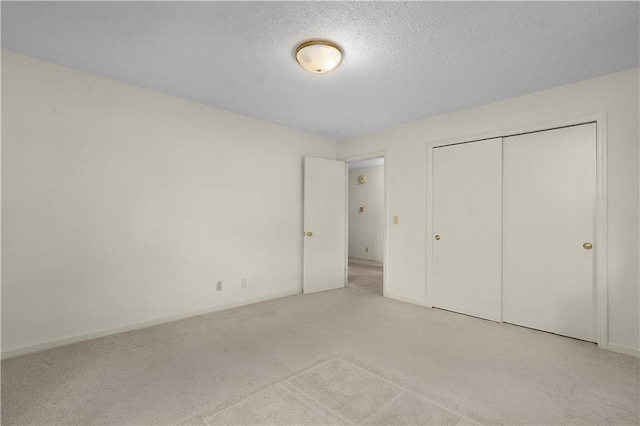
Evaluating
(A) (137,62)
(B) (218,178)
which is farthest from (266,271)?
(A) (137,62)

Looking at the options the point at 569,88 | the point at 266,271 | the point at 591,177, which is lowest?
the point at 266,271

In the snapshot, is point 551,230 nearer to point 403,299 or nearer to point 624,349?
point 624,349

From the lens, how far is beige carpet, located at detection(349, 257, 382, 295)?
4.96 m

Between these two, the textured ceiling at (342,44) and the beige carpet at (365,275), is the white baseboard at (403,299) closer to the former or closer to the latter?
the beige carpet at (365,275)

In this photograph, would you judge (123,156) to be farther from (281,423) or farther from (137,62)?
(281,423)

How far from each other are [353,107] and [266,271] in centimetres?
239

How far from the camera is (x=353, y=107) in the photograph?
11.7 feet

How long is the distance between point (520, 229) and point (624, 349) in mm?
1257

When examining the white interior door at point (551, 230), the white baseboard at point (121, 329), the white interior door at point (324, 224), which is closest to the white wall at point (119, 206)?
the white baseboard at point (121, 329)

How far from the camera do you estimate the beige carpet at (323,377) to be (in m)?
1.75

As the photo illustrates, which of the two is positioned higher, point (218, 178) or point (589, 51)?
point (589, 51)

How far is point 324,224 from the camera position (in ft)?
15.4

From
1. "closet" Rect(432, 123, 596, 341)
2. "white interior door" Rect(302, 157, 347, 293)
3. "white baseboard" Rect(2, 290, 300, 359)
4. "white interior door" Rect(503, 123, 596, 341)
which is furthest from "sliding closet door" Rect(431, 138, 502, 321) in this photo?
"white baseboard" Rect(2, 290, 300, 359)

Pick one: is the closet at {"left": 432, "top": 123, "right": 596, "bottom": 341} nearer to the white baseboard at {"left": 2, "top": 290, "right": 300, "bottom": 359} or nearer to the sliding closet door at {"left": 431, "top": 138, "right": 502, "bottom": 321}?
the sliding closet door at {"left": 431, "top": 138, "right": 502, "bottom": 321}
